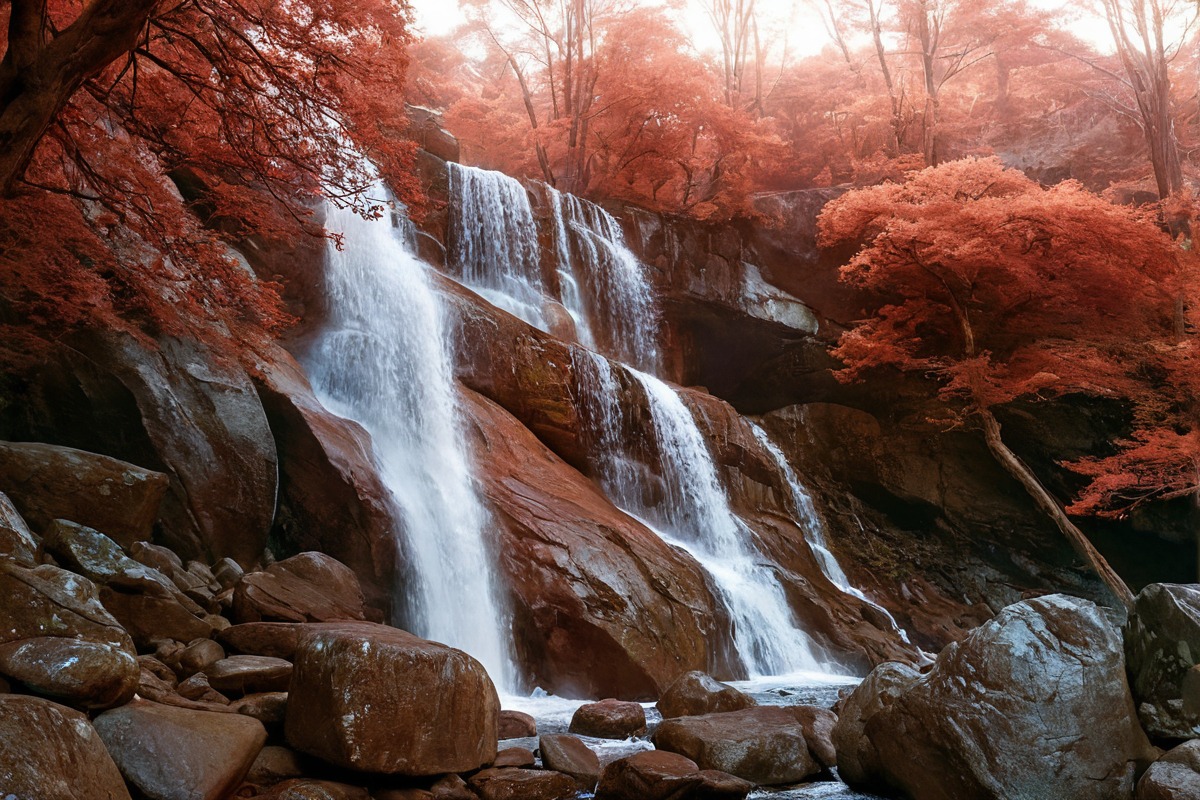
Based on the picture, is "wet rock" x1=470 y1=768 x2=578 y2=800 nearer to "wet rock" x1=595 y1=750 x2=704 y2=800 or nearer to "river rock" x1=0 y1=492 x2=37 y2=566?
"wet rock" x1=595 y1=750 x2=704 y2=800

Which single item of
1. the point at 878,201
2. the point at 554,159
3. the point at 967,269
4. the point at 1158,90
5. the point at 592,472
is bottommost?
the point at 592,472

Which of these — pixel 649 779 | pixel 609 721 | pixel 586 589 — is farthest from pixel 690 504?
pixel 649 779

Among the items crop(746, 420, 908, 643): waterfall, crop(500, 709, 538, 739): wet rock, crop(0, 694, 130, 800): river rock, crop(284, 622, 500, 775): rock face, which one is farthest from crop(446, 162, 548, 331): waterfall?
crop(0, 694, 130, 800): river rock

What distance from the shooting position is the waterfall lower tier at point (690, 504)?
1121 centimetres

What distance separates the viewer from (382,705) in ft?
14.3

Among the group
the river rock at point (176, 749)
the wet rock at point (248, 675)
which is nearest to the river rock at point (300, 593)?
the wet rock at point (248, 675)

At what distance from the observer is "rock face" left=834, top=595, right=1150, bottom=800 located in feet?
14.1

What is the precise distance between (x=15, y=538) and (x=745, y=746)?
5.17 meters

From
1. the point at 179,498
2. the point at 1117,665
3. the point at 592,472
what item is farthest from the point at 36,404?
the point at 1117,665

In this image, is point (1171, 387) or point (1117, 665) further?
point (1171, 387)

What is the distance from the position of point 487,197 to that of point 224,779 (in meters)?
15.5

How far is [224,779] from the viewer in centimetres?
385

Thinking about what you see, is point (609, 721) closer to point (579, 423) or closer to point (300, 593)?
point (300, 593)

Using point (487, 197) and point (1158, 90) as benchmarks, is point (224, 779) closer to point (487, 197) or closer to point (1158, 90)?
point (487, 197)
